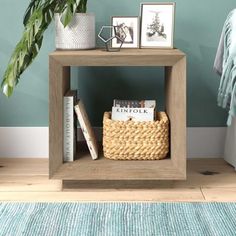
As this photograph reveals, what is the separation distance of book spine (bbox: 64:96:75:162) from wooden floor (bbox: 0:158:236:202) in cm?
11

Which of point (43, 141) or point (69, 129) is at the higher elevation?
point (69, 129)

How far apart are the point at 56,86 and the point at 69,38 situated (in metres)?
0.23

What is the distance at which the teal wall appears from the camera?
2.08 meters

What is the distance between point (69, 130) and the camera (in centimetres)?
173

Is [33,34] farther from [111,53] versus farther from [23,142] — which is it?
[23,142]

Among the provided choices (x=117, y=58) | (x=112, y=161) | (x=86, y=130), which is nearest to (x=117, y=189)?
(x=112, y=161)

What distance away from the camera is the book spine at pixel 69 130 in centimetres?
172

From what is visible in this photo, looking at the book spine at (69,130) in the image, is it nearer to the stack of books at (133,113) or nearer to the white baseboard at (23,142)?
the stack of books at (133,113)

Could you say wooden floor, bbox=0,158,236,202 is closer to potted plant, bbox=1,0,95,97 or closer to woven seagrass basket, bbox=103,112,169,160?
woven seagrass basket, bbox=103,112,169,160

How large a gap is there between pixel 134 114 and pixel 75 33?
0.39 meters

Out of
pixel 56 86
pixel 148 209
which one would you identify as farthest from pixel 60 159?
pixel 148 209

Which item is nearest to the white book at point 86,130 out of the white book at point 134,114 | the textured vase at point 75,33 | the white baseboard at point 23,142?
the white book at point 134,114

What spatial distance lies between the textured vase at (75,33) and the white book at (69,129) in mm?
199

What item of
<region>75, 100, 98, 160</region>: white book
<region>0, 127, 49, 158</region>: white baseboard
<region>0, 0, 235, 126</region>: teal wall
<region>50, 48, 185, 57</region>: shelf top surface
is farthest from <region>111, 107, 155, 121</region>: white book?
<region>0, 127, 49, 158</region>: white baseboard
